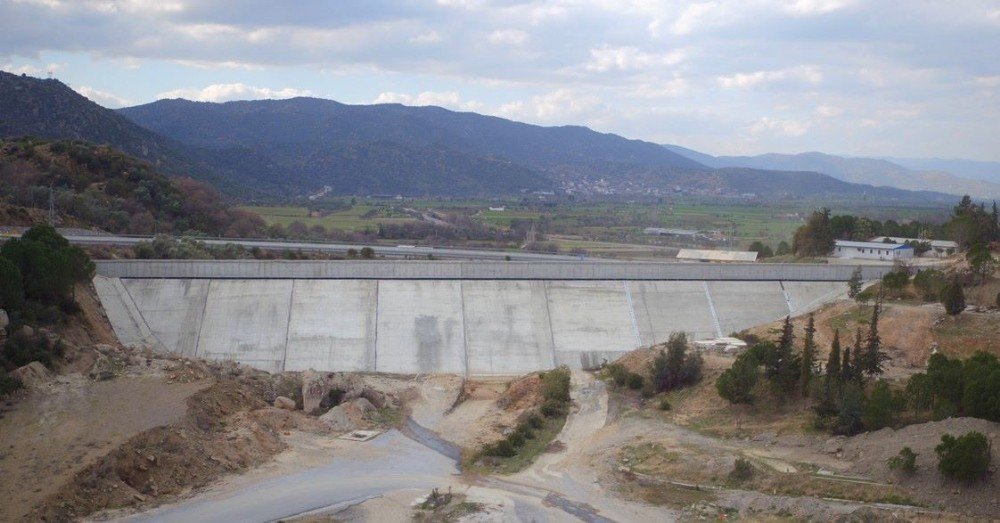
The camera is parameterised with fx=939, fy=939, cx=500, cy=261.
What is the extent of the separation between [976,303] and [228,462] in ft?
103

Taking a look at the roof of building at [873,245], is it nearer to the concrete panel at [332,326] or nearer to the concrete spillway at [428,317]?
the concrete spillway at [428,317]

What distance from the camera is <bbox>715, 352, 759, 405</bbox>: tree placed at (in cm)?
3117

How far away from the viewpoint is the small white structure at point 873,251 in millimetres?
56094

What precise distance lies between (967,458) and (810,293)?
25.4 meters

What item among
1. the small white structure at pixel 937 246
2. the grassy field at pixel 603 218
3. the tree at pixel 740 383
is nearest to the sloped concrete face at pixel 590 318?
the tree at pixel 740 383

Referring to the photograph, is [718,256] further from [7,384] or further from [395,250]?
[7,384]

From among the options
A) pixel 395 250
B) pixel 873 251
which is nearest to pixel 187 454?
pixel 395 250

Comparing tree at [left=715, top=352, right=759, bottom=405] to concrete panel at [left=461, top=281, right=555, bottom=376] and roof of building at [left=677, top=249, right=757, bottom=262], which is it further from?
roof of building at [left=677, top=249, right=757, bottom=262]

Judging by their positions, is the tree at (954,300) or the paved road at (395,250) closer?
the tree at (954,300)

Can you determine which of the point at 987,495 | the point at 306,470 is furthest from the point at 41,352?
the point at 987,495

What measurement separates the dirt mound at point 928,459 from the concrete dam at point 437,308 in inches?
679

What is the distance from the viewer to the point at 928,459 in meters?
24.2

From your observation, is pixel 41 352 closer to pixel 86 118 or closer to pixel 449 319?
pixel 449 319

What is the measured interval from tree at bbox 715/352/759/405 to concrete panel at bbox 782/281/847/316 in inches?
618
